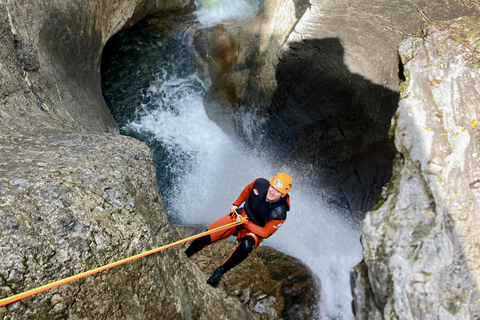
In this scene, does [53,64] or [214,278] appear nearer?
[214,278]

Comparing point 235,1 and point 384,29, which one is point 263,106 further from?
point 235,1

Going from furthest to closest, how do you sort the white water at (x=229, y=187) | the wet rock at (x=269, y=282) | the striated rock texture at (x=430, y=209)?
the white water at (x=229, y=187) → the wet rock at (x=269, y=282) → the striated rock texture at (x=430, y=209)

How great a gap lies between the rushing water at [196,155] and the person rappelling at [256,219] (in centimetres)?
170

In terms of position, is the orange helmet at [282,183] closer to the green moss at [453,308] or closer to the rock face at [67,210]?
the rock face at [67,210]

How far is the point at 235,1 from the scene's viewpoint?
8.72m

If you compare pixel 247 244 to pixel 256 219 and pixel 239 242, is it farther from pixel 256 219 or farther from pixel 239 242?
pixel 256 219

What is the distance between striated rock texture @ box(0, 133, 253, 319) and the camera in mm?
1892

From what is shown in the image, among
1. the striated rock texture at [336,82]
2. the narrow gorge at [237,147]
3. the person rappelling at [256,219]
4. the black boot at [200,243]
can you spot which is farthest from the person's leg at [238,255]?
the striated rock texture at [336,82]

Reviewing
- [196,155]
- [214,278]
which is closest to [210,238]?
[214,278]

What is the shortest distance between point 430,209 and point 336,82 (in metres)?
3.06

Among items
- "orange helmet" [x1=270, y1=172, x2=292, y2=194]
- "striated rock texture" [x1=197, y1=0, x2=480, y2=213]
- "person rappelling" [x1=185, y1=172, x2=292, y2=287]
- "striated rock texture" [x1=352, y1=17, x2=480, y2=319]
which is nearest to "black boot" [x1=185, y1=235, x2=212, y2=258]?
"person rappelling" [x1=185, y1=172, x2=292, y2=287]

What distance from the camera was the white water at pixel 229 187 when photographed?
5.51 metres

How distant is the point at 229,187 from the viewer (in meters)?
6.84

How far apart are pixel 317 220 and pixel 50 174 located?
191 inches
